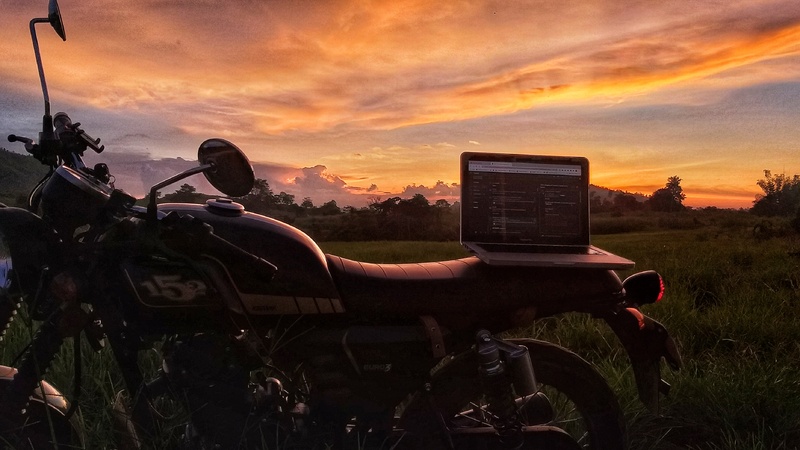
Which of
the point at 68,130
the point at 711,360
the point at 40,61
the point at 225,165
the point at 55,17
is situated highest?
the point at 55,17

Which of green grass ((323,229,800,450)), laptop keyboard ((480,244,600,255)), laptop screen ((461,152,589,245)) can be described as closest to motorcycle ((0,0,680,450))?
laptop keyboard ((480,244,600,255))

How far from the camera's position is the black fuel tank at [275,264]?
2602 mm

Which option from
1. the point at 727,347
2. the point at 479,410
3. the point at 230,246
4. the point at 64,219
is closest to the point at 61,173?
the point at 64,219

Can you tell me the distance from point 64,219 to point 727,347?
533 centimetres

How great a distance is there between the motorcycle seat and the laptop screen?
31cm

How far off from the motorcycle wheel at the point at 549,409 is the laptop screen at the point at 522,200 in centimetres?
53

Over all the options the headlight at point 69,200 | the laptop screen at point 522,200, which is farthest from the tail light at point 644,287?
the headlight at point 69,200

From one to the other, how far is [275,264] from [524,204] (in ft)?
4.25

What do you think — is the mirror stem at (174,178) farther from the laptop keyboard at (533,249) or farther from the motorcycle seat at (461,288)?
the laptop keyboard at (533,249)

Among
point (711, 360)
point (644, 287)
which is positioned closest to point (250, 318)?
point (644, 287)

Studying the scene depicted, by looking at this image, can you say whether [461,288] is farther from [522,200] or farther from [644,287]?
[644,287]

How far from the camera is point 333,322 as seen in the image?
2.74 meters

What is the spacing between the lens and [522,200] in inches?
130

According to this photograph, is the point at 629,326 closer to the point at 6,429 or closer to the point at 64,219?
the point at 64,219
